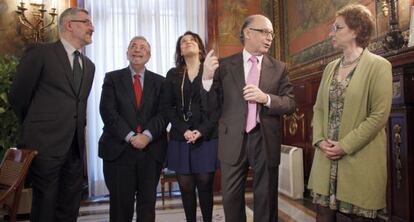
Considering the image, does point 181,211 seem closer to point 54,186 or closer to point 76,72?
point 54,186

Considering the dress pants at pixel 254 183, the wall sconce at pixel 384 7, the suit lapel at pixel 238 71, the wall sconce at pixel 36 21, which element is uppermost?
the wall sconce at pixel 36 21

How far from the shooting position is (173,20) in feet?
16.9

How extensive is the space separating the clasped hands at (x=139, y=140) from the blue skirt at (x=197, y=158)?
24cm

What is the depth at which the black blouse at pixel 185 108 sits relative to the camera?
247 centimetres

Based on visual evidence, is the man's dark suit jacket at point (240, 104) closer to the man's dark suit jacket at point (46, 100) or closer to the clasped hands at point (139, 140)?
the clasped hands at point (139, 140)

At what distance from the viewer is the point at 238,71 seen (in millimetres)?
2146

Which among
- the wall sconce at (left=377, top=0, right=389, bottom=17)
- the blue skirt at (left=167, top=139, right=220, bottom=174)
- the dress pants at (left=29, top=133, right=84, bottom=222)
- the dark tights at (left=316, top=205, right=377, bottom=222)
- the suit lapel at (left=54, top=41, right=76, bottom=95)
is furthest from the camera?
the wall sconce at (left=377, top=0, right=389, bottom=17)

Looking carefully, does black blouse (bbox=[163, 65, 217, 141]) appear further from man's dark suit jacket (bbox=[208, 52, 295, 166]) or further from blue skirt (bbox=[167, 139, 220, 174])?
man's dark suit jacket (bbox=[208, 52, 295, 166])

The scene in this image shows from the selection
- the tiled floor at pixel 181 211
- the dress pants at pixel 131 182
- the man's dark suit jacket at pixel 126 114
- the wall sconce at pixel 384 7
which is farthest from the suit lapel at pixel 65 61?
the wall sconce at pixel 384 7

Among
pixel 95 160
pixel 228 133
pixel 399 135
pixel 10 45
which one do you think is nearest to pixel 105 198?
pixel 95 160

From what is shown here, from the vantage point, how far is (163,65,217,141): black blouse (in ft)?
8.11

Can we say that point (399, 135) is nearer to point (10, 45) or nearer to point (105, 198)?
point (105, 198)

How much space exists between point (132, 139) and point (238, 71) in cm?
90

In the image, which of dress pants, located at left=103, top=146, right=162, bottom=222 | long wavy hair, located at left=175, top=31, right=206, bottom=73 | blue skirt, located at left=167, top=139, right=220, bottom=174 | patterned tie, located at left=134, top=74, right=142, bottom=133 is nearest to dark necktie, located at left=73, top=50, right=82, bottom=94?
patterned tie, located at left=134, top=74, right=142, bottom=133
